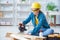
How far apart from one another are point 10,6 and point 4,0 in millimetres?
332

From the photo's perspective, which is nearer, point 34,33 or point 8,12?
A: point 34,33

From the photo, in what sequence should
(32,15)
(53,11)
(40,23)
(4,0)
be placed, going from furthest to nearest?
(4,0) < (53,11) < (32,15) < (40,23)

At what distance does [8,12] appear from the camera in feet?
24.5

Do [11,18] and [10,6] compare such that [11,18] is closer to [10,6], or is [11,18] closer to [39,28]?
[10,6]

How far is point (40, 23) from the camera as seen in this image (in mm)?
3057

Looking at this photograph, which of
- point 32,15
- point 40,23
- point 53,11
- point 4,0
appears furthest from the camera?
point 4,0

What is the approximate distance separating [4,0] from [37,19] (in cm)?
437

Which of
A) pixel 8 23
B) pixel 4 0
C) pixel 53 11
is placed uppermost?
pixel 4 0

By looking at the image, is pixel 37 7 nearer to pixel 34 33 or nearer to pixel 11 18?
pixel 34 33

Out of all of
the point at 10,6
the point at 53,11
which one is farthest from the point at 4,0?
the point at 53,11

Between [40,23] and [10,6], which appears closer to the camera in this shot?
[40,23]

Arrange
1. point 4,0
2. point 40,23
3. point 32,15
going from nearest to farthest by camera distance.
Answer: point 40,23 < point 32,15 < point 4,0

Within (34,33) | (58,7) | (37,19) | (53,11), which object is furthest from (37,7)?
(58,7)

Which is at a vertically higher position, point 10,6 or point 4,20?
point 10,6
